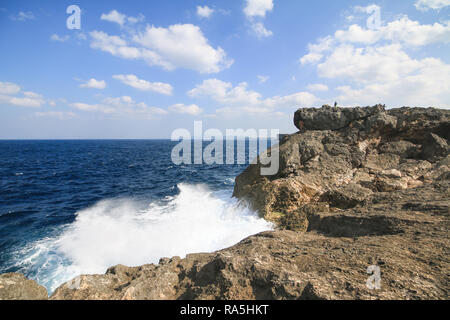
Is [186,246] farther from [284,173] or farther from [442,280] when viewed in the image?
[442,280]

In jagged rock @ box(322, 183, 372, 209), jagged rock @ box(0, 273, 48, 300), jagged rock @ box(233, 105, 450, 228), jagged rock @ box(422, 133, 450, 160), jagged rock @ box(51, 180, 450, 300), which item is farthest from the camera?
jagged rock @ box(422, 133, 450, 160)

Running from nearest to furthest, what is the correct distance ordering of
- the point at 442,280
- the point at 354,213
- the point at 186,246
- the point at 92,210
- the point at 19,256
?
the point at 442,280 → the point at 354,213 → the point at 19,256 → the point at 186,246 → the point at 92,210

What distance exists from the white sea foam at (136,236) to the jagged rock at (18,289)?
17.0ft

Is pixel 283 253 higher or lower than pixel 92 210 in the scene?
higher

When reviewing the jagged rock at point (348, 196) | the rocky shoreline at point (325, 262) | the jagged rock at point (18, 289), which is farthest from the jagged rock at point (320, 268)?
the jagged rock at point (348, 196)

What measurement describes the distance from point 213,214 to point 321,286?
11.3 metres

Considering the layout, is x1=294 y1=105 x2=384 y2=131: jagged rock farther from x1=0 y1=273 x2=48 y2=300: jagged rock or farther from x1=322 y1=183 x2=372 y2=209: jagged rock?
x1=0 y1=273 x2=48 y2=300: jagged rock

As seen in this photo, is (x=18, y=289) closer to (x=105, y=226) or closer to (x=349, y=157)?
(x=105, y=226)

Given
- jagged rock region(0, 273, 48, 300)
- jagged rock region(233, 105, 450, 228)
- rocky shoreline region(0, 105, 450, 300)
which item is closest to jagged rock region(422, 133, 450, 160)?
jagged rock region(233, 105, 450, 228)

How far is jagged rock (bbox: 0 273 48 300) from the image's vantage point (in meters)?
3.94

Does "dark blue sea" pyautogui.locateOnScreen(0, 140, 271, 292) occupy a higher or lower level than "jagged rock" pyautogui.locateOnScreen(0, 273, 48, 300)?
lower

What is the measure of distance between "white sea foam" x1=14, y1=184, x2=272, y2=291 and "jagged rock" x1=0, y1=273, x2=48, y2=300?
5170mm
